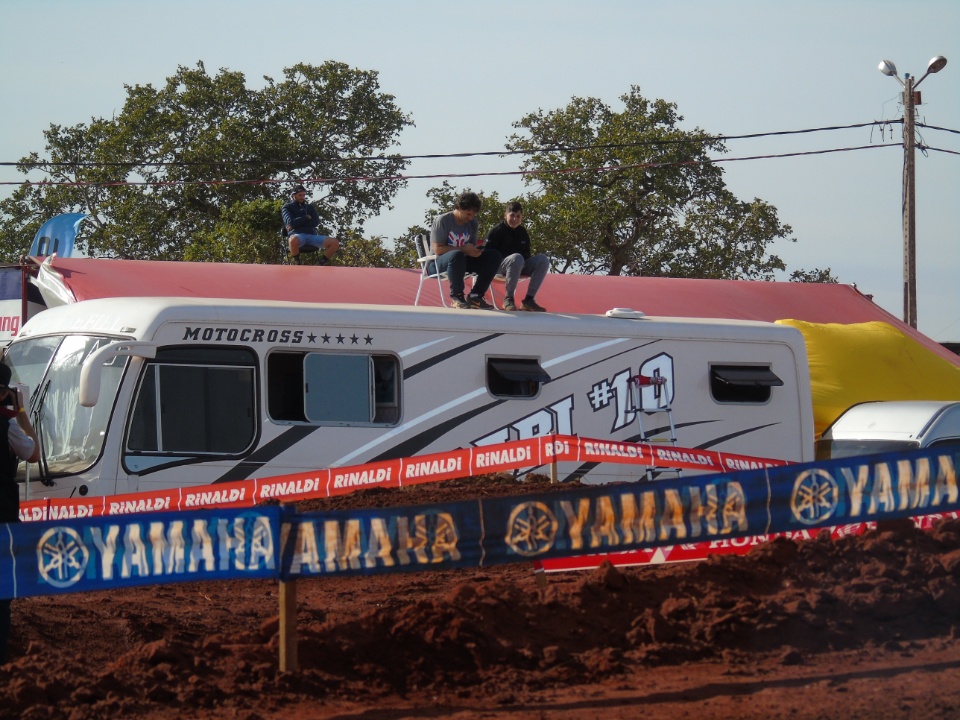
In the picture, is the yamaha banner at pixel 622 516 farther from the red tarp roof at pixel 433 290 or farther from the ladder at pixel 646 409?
the red tarp roof at pixel 433 290

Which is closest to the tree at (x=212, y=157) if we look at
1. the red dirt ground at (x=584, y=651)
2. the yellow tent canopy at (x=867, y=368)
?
the yellow tent canopy at (x=867, y=368)

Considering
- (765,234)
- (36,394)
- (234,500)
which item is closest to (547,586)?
(234,500)

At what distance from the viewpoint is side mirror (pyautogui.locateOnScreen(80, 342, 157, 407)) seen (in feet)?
33.0

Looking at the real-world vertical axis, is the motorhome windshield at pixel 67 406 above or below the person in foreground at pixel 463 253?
below

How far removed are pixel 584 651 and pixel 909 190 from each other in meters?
20.9

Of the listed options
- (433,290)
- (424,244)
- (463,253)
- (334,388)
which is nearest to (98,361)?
(334,388)

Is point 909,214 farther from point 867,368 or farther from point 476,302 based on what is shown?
point 476,302

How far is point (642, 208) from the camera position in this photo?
31359 mm

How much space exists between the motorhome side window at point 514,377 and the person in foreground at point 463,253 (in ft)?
2.87

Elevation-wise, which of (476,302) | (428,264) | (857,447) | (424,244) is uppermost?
(424,244)

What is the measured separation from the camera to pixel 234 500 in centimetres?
1045

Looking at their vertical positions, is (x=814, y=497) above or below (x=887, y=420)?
below

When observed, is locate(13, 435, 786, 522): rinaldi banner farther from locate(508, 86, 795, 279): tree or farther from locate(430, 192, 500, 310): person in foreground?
locate(508, 86, 795, 279): tree

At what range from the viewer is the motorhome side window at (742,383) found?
13.0 meters
